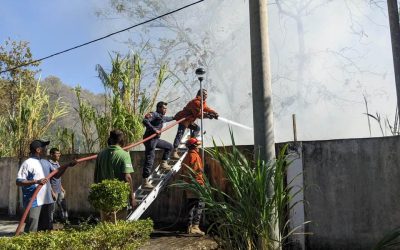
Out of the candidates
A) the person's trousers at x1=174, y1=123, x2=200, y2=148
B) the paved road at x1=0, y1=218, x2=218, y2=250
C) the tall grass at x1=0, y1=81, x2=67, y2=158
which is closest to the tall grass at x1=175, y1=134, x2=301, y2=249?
the paved road at x1=0, y1=218, x2=218, y2=250

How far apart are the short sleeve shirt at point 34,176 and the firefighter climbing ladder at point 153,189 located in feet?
4.22

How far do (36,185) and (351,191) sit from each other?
4.31 meters

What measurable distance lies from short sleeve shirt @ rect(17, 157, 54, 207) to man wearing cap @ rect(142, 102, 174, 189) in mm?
1836

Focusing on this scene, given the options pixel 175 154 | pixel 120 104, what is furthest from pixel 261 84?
pixel 120 104

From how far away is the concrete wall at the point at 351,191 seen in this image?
17.8 feet

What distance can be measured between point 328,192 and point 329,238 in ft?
2.12

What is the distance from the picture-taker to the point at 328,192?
19.0 feet

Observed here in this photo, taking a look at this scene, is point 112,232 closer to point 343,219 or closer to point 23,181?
point 23,181

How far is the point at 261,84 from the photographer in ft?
14.4

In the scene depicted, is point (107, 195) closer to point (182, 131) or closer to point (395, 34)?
point (182, 131)

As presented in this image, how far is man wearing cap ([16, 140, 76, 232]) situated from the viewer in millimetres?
5184

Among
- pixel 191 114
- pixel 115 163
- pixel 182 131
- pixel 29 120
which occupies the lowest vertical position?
pixel 115 163

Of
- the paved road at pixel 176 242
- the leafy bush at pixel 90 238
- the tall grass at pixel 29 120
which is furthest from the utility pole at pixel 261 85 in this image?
the tall grass at pixel 29 120

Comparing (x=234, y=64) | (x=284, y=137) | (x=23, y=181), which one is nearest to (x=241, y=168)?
(x=23, y=181)
